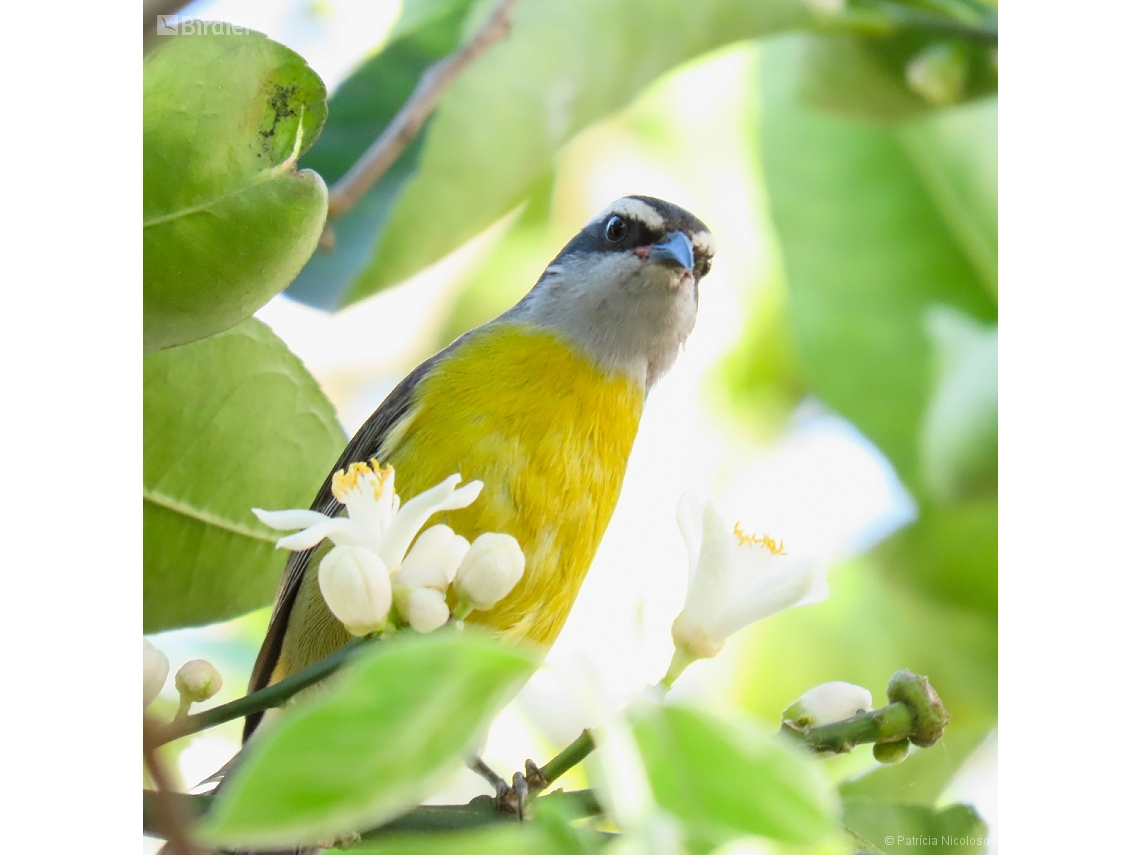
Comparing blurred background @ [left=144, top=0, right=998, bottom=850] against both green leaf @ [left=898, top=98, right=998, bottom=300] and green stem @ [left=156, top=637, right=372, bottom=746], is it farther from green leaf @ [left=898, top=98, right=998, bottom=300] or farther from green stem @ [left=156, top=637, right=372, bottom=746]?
green stem @ [left=156, top=637, right=372, bottom=746]

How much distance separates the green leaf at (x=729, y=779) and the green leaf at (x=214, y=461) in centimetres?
71

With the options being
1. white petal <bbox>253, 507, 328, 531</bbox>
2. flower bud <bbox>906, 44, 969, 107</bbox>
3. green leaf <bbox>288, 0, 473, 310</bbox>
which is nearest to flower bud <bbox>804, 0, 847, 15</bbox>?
flower bud <bbox>906, 44, 969, 107</bbox>

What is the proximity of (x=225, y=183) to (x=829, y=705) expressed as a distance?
61 centimetres

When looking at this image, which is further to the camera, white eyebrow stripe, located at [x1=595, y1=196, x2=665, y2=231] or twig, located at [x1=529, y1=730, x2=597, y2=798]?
white eyebrow stripe, located at [x1=595, y1=196, x2=665, y2=231]

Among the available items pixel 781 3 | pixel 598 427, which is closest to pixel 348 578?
pixel 598 427

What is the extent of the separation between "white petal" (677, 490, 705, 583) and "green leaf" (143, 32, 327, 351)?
352 mm

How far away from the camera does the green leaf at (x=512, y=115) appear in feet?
4.02

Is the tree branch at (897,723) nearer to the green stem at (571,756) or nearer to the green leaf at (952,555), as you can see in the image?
the green stem at (571,756)

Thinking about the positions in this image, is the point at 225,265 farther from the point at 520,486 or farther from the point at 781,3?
the point at 781,3

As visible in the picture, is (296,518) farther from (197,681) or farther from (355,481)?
(197,681)

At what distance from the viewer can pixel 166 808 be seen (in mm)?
670

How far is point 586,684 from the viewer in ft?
1.51

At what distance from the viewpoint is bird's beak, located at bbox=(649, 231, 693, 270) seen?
136 centimetres

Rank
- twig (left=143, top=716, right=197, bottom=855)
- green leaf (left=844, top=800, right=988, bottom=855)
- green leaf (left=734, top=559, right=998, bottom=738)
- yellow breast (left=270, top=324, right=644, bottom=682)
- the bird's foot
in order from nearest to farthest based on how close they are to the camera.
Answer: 1. twig (left=143, top=716, right=197, bottom=855)
2. the bird's foot
3. green leaf (left=844, top=800, right=988, bottom=855)
4. yellow breast (left=270, top=324, right=644, bottom=682)
5. green leaf (left=734, top=559, right=998, bottom=738)
